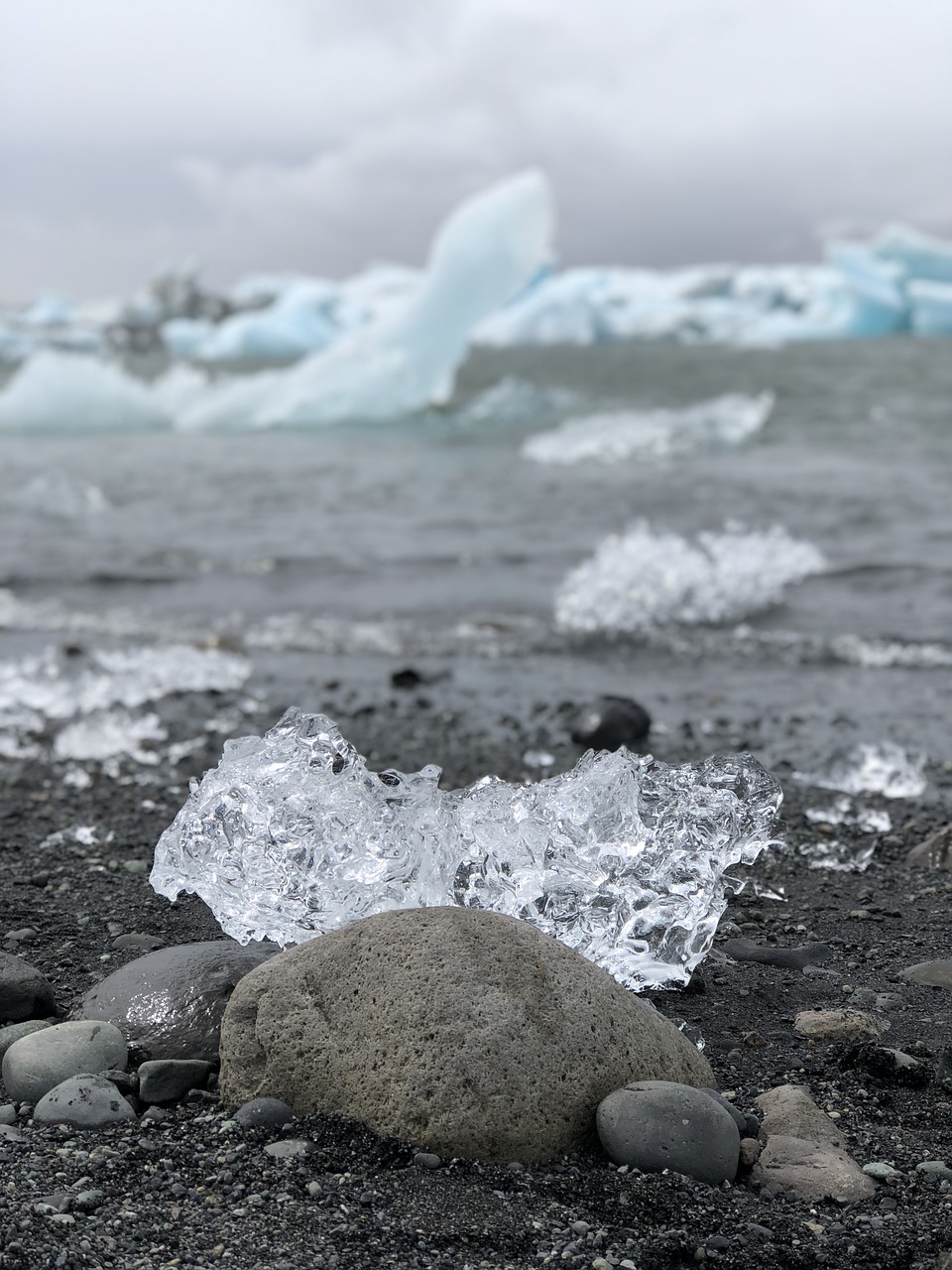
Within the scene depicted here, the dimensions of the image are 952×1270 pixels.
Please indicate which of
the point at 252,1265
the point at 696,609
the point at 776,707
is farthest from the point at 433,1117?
the point at 696,609

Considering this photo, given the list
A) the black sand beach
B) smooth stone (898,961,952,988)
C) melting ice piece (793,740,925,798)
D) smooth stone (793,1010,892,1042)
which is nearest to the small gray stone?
the black sand beach

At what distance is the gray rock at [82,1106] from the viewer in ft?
8.04

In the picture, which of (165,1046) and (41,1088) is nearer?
(41,1088)

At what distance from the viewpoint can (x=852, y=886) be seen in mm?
4023

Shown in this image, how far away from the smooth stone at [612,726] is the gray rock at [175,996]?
2.90m

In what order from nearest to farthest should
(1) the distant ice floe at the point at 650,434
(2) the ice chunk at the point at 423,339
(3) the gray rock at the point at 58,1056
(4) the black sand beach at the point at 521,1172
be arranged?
(4) the black sand beach at the point at 521,1172, (3) the gray rock at the point at 58,1056, (1) the distant ice floe at the point at 650,434, (2) the ice chunk at the point at 423,339

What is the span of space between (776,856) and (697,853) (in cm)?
103

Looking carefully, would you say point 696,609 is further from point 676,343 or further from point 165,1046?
point 676,343

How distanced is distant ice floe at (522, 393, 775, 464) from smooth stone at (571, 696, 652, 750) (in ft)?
39.1

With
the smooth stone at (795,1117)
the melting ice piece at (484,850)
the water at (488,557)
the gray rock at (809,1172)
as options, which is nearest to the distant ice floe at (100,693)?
the water at (488,557)

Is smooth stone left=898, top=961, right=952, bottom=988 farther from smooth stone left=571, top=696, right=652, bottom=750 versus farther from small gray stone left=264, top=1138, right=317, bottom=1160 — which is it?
smooth stone left=571, top=696, right=652, bottom=750

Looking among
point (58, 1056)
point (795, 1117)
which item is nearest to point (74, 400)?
point (58, 1056)

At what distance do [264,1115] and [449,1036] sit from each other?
40cm

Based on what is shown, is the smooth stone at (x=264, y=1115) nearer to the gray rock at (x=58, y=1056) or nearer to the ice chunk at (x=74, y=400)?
the gray rock at (x=58, y=1056)
